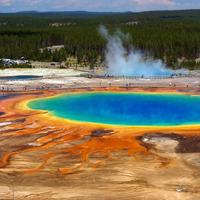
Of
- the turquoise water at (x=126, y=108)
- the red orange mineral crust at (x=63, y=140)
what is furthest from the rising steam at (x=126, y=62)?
the red orange mineral crust at (x=63, y=140)

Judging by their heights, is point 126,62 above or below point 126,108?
above

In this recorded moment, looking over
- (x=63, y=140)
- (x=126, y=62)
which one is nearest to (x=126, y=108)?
(x=63, y=140)

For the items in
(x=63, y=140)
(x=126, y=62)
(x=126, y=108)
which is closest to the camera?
(x=63, y=140)

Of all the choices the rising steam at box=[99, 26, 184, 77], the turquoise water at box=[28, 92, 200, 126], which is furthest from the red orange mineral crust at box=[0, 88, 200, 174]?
the rising steam at box=[99, 26, 184, 77]

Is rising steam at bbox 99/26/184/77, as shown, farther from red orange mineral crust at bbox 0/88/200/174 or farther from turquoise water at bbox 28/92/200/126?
red orange mineral crust at bbox 0/88/200/174

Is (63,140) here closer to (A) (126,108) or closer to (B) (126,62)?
(A) (126,108)

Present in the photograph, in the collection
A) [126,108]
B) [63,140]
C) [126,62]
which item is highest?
[126,62]

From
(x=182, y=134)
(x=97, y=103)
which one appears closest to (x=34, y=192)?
(x=182, y=134)

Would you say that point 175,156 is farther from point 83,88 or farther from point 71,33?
point 71,33
